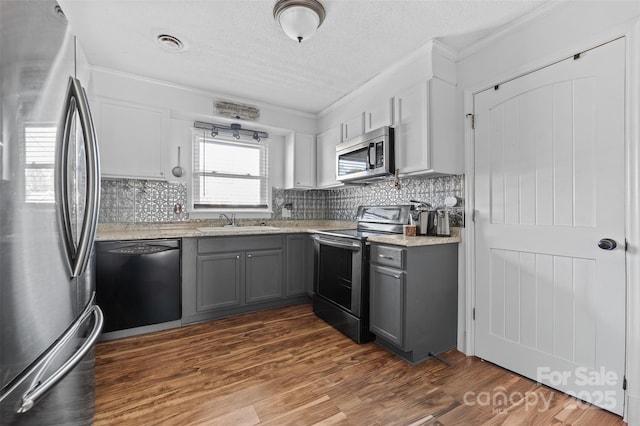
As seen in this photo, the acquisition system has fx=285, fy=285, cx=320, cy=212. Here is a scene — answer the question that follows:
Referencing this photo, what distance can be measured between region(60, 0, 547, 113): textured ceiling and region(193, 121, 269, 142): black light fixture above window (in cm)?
55

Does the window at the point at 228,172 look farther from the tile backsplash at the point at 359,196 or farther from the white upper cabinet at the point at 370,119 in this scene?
the white upper cabinet at the point at 370,119

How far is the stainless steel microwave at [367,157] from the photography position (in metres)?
2.56

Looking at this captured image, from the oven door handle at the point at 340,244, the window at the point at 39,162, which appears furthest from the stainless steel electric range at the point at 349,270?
the window at the point at 39,162

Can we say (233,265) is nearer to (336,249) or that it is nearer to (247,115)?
(336,249)

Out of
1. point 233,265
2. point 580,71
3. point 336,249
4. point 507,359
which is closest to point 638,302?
point 507,359

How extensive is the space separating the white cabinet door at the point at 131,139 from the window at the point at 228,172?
0.49m

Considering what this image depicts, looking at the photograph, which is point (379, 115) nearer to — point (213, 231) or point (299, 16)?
point (299, 16)

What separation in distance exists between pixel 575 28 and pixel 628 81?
0.46 m

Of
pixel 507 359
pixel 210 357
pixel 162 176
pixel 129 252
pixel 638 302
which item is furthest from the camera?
pixel 162 176

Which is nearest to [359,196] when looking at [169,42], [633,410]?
[169,42]

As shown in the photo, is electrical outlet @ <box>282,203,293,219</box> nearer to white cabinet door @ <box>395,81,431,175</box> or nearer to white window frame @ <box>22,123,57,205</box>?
white cabinet door @ <box>395,81,431,175</box>

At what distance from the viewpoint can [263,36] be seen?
2.13 meters

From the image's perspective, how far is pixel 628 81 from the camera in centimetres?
149

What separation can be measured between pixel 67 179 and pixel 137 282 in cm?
183
